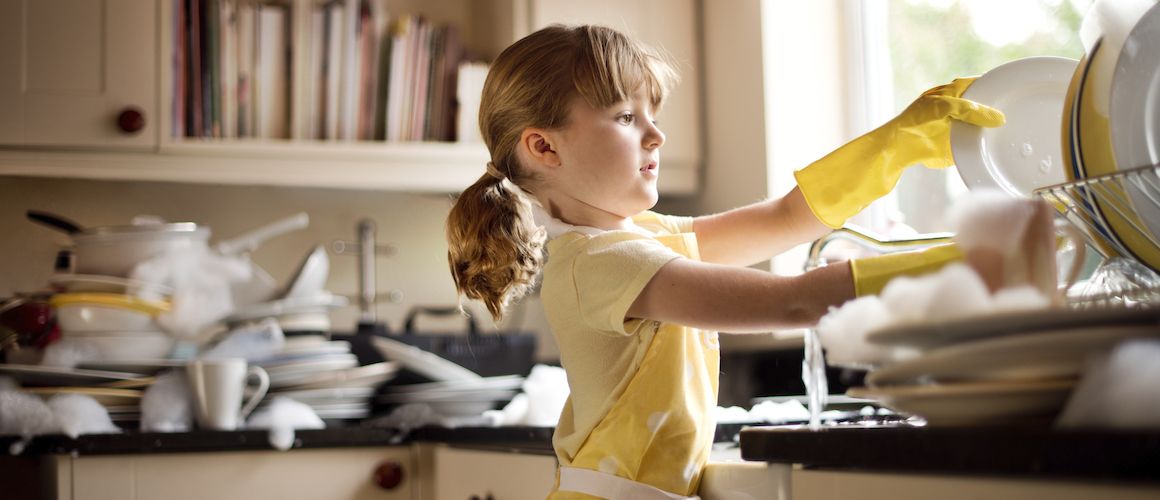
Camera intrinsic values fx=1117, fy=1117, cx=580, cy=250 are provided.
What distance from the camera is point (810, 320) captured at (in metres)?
0.81

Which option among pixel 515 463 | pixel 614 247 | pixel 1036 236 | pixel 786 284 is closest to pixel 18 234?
pixel 515 463

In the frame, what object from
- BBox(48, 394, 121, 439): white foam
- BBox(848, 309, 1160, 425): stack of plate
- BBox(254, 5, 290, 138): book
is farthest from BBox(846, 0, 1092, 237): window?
BBox(48, 394, 121, 439): white foam

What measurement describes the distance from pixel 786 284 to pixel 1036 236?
24 cm

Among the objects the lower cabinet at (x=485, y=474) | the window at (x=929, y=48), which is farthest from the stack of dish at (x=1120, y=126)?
the lower cabinet at (x=485, y=474)

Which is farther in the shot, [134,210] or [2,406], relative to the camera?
[134,210]

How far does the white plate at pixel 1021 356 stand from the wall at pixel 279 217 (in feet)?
6.10

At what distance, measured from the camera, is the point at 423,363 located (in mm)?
1881

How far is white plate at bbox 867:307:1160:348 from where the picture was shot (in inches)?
21.9

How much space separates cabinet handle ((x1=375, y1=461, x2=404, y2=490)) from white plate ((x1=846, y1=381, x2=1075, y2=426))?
3.95ft

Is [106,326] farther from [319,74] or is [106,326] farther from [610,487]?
[610,487]

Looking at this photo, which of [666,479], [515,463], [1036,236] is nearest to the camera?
A: [1036,236]

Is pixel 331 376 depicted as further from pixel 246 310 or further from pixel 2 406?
pixel 2 406

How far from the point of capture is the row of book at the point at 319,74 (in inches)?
86.0

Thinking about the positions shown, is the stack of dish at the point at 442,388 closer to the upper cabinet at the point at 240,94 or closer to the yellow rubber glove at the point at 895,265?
the upper cabinet at the point at 240,94
